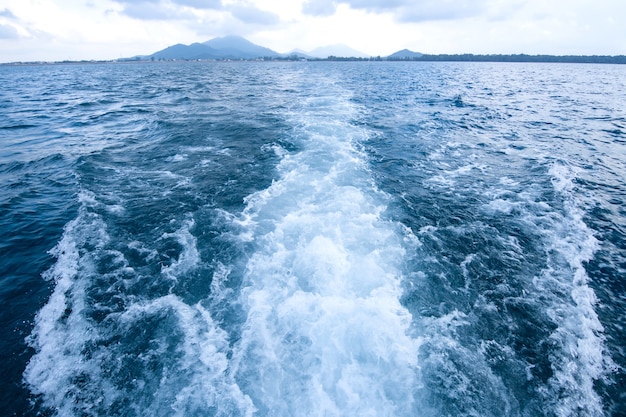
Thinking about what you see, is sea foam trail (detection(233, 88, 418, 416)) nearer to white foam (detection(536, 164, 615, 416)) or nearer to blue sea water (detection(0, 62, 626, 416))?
blue sea water (detection(0, 62, 626, 416))

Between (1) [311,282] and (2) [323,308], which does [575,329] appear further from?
(1) [311,282]

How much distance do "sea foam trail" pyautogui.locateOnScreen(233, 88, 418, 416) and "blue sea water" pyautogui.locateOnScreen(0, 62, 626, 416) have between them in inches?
2.0

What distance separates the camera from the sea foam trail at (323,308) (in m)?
6.07

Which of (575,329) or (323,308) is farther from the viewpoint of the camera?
(323,308)

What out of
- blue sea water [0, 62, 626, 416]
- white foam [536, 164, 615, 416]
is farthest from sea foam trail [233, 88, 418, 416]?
white foam [536, 164, 615, 416]

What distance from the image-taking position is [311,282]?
343 inches

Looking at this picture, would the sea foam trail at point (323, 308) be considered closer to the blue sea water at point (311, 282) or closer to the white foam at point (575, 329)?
the blue sea water at point (311, 282)

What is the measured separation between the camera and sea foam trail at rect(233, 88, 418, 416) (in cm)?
607

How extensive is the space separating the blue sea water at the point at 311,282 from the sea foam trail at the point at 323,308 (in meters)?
0.05

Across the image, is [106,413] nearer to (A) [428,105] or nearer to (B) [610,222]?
(B) [610,222]

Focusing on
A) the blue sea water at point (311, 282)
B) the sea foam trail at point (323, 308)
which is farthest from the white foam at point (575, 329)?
the sea foam trail at point (323, 308)

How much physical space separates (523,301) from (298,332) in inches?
264

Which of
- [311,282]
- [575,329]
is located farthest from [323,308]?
[575,329]

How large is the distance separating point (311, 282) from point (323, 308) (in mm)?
1073
